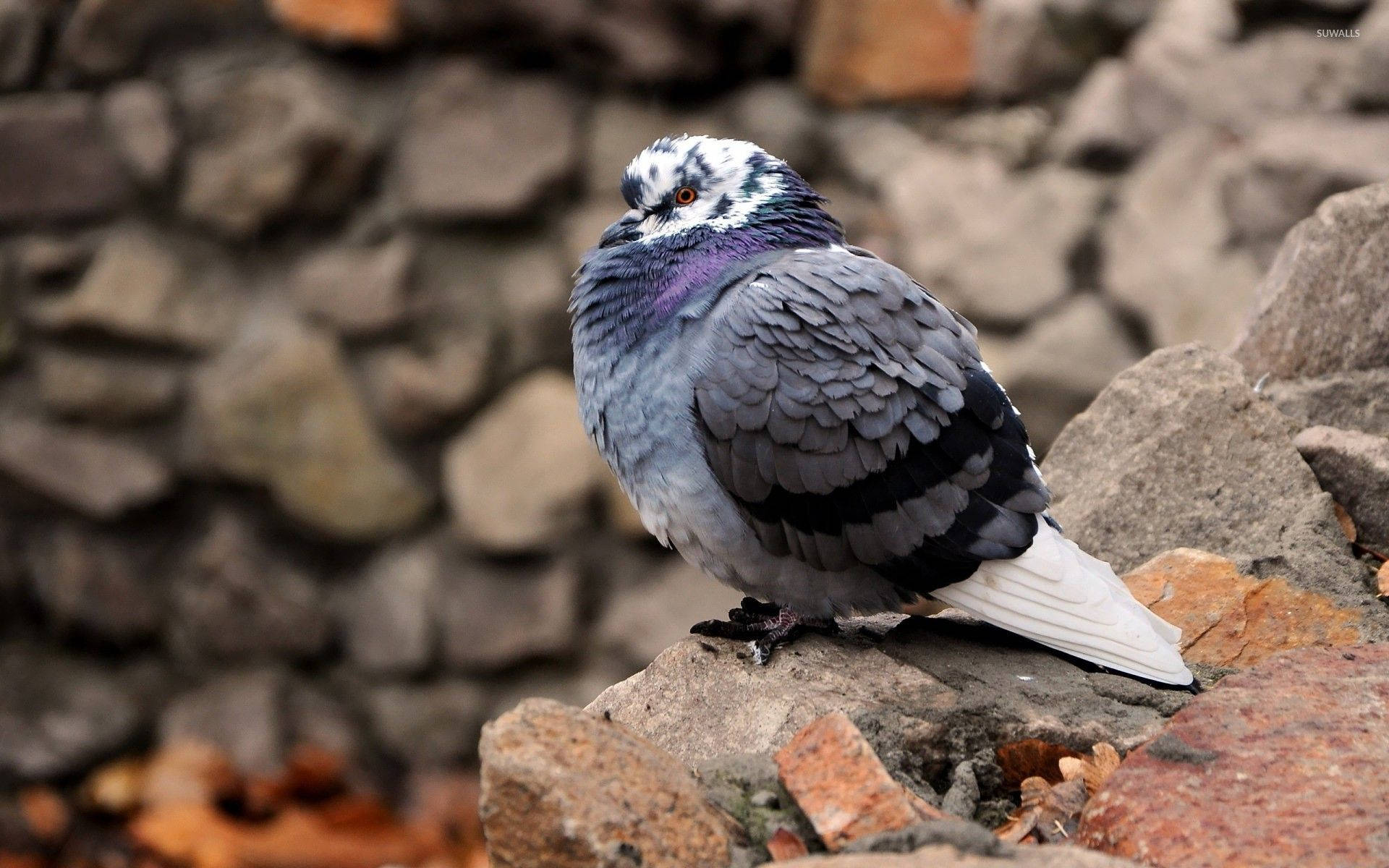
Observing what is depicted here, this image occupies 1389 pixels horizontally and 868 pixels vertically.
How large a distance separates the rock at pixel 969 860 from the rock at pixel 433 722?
294 cm

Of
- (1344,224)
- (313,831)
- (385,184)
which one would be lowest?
(313,831)

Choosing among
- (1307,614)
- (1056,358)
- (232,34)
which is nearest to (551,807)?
(1307,614)

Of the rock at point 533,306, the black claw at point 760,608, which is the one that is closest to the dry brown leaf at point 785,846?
the black claw at point 760,608

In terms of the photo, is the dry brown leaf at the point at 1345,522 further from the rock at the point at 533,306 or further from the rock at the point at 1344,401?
the rock at the point at 533,306

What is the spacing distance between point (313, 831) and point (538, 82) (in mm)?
2353

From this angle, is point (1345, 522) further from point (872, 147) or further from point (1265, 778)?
point (872, 147)

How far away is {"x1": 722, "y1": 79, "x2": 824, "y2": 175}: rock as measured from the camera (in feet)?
14.4

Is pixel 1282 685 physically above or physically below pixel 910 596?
above

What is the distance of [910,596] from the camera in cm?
282

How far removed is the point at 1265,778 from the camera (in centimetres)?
206

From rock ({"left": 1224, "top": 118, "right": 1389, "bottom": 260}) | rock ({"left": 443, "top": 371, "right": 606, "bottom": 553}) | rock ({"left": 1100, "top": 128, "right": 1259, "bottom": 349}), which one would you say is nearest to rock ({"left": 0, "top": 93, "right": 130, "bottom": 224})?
rock ({"left": 443, "top": 371, "right": 606, "bottom": 553})

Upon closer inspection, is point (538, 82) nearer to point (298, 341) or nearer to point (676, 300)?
point (298, 341)

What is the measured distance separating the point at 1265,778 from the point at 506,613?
2.86 metres

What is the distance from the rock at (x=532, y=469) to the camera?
4.46m
